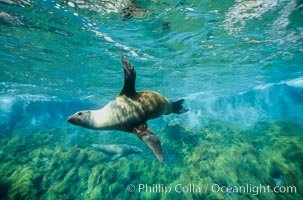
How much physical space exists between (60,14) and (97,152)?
741 centimetres

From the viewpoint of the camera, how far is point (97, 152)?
1144 centimetres

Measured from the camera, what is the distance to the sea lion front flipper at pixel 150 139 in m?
2.70

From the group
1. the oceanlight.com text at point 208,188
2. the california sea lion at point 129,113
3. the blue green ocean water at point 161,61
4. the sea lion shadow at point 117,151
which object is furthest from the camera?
the sea lion shadow at point 117,151

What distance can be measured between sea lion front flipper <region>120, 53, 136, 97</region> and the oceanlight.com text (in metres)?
6.40

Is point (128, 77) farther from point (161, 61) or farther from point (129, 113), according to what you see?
point (161, 61)

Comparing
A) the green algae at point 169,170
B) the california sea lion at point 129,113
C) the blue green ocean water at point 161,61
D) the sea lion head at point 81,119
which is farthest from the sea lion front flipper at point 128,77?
the green algae at point 169,170

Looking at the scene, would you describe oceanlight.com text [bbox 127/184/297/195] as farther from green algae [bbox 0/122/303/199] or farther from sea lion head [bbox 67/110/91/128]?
sea lion head [bbox 67/110/91/128]

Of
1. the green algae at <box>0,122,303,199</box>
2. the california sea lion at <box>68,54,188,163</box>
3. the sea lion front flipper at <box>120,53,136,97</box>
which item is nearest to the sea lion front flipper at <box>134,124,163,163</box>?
the california sea lion at <box>68,54,188,163</box>

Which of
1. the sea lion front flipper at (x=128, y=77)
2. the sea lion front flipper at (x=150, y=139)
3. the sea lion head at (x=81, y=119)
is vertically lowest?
the sea lion front flipper at (x=150, y=139)

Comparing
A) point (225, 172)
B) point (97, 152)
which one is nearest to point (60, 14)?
point (97, 152)

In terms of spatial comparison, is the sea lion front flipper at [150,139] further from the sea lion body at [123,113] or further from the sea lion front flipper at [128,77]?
the sea lion front flipper at [128,77]

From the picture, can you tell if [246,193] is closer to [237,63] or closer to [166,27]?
[166,27]

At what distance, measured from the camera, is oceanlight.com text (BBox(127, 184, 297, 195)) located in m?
7.50

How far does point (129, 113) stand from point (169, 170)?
7.04 metres
